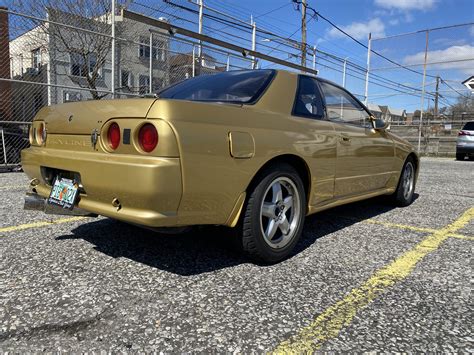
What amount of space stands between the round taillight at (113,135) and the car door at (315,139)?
4.29 feet

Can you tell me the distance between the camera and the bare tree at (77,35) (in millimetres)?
14656

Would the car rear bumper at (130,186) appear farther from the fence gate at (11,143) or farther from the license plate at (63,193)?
the fence gate at (11,143)

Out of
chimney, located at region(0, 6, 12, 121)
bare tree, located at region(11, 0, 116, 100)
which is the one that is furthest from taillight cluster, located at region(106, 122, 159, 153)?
bare tree, located at region(11, 0, 116, 100)

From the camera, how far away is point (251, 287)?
2.53 metres

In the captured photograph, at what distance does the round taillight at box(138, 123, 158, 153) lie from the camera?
225cm

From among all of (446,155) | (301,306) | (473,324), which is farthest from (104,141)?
(446,155)

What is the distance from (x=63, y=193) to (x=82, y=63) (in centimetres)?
1511

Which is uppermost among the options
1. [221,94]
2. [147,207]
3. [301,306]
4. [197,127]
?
[221,94]

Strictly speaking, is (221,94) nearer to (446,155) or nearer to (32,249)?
(32,249)

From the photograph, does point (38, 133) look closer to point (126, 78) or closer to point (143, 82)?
point (143, 82)

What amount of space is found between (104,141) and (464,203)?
514 centimetres

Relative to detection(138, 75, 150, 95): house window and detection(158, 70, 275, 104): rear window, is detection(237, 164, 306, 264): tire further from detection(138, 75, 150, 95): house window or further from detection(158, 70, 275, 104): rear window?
detection(138, 75, 150, 95): house window

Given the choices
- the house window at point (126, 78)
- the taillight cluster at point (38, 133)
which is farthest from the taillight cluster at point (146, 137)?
the house window at point (126, 78)

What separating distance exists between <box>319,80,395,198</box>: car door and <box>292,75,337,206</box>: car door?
0.12m
